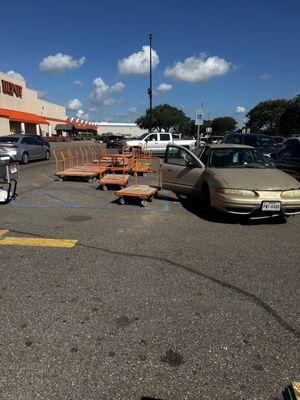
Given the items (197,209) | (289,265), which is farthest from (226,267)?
(197,209)

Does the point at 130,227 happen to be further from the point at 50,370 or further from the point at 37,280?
the point at 50,370

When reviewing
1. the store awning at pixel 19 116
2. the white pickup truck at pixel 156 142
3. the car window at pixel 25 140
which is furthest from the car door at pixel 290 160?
the store awning at pixel 19 116

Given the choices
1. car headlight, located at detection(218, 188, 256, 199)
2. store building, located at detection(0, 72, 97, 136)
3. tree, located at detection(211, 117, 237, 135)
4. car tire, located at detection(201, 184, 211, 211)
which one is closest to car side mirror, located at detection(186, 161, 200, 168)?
car tire, located at detection(201, 184, 211, 211)

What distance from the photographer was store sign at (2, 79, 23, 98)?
4814 centimetres

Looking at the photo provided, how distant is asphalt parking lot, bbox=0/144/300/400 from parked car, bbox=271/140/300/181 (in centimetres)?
375

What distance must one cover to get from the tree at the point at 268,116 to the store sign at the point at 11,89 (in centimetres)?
5000

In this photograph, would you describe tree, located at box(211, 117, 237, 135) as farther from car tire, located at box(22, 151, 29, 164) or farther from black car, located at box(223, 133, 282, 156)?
car tire, located at box(22, 151, 29, 164)

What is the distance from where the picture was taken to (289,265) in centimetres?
504

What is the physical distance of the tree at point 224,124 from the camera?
131000mm

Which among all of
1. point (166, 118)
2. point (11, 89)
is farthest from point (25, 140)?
point (166, 118)

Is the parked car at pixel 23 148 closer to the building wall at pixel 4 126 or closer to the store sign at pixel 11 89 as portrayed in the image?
the building wall at pixel 4 126

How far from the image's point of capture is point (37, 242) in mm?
5914

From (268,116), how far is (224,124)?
52.6 metres

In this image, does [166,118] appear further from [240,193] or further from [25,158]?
[240,193]
